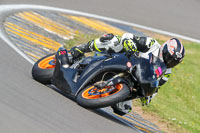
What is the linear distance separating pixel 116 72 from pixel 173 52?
91 centimetres

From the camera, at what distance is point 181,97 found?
1026cm

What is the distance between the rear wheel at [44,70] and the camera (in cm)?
709

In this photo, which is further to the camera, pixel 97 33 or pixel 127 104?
pixel 97 33

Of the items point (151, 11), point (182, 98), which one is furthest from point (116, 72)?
point (151, 11)

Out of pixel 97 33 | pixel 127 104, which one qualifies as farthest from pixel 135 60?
pixel 97 33

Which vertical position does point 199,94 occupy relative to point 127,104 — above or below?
below

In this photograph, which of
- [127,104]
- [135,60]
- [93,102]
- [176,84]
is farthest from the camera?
[176,84]

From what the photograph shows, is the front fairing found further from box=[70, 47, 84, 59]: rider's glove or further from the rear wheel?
box=[70, 47, 84, 59]: rider's glove

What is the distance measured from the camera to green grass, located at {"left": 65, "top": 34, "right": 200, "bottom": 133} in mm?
8680

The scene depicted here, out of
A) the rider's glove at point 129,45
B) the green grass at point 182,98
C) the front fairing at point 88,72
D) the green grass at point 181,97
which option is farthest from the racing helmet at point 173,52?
the green grass at point 182,98

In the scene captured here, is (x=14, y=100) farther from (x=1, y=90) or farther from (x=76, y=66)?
(x=76, y=66)

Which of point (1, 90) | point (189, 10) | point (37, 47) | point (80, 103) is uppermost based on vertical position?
point (1, 90)

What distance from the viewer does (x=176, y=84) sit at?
35.5ft

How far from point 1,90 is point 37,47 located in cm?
459
